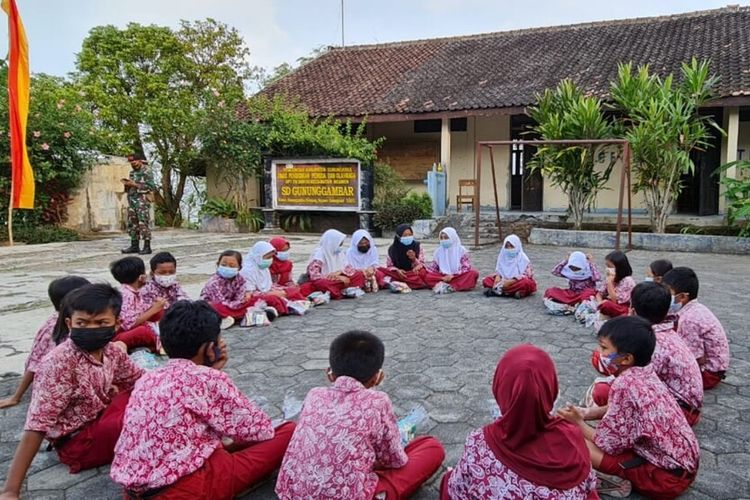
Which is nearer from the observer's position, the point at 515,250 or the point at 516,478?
the point at 516,478

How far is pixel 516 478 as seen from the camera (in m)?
1.95

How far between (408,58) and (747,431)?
17.1 metres

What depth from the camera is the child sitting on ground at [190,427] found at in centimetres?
211

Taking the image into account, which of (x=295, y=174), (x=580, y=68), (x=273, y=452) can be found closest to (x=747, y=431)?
(x=273, y=452)

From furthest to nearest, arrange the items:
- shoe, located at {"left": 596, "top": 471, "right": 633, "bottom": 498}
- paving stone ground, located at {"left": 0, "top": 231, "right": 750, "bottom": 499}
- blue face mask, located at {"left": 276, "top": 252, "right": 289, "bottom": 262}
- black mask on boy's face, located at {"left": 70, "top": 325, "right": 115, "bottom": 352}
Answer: blue face mask, located at {"left": 276, "top": 252, "right": 289, "bottom": 262}, paving stone ground, located at {"left": 0, "top": 231, "right": 750, "bottom": 499}, black mask on boy's face, located at {"left": 70, "top": 325, "right": 115, "bottom": 352}, shoe, located at {"left": 596, "top": 471, "right": 633, "bottom": 498}

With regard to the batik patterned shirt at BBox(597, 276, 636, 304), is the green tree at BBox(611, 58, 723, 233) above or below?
above

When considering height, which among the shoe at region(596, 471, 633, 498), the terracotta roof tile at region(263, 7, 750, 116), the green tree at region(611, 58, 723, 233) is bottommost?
the shoe at region(596, 471, 633, 498)

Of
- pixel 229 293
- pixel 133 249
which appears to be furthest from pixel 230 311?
pixel 133 249

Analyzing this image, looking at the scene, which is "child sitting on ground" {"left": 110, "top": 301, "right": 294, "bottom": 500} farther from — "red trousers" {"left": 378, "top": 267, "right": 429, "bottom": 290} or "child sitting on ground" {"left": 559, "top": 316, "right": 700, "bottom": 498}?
"red trousers" {"left": 378, "top": 267, "right": 429, "bottom": 290}

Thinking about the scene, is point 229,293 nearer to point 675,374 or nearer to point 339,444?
point 339,444

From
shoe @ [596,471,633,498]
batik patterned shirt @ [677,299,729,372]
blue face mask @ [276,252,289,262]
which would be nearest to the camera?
A: shoe @ [596,471,633,498]

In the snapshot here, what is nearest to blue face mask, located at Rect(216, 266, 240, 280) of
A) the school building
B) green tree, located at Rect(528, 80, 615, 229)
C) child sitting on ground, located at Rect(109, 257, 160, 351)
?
child sitting on ground, located at Rect(109, 257, 160, 351)

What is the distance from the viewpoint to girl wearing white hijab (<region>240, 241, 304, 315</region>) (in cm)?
567

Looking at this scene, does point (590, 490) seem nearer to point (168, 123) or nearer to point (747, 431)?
point (747, 431)
